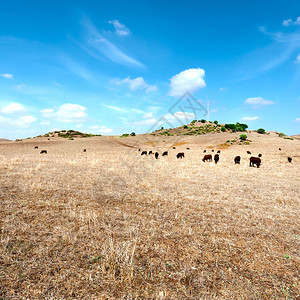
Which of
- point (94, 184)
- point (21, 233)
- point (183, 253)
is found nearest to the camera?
point (183, 253)

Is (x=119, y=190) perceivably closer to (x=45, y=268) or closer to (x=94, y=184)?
(x=94, y=184)

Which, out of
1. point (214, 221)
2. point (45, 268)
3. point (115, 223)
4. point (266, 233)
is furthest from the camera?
point (214, 221)

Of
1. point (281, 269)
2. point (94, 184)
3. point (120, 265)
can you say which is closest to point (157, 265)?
point (120, 265)

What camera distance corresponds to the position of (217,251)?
14.5ft

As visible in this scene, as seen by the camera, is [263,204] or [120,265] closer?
[120,265]

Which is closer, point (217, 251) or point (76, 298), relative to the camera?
point (76, 298)

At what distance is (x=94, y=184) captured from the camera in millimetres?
10719

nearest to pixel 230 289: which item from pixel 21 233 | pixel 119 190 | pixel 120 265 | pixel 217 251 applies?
pixel 217 251

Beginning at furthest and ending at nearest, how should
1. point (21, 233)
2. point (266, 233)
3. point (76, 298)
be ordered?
point (266, 233), point (21, 233), point (76, 298)

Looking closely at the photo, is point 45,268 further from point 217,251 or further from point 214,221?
point 214,221

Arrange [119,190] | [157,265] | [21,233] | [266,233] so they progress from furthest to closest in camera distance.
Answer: [119,190] → [266,233] → [21,233] → [157,265]

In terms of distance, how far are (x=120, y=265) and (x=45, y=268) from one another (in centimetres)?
145

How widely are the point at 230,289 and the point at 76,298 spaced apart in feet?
8.72

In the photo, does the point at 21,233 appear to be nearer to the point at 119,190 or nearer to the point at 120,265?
the point at 120,265
